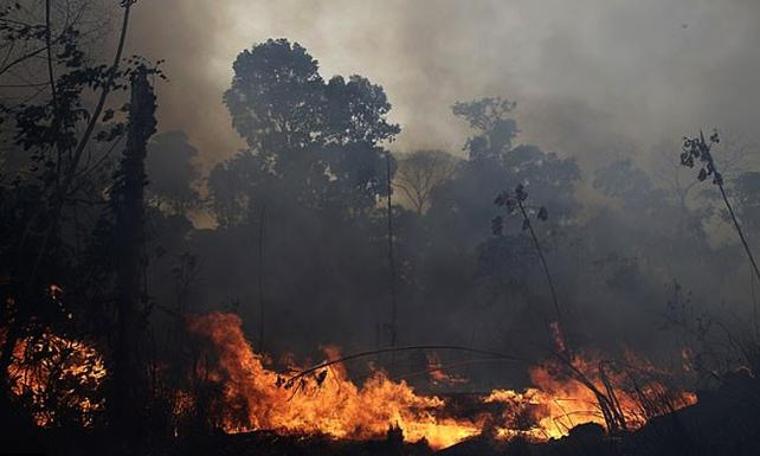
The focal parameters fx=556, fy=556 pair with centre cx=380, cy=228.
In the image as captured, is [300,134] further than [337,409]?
Yes

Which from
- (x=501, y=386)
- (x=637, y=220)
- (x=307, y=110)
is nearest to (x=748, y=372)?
(x=501, y=386)

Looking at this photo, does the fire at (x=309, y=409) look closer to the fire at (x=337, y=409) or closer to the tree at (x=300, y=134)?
the fire at (x=337, y=409)

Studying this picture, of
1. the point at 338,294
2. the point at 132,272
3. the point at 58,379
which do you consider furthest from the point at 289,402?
the point at 338,294

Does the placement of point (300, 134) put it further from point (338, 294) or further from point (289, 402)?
point (289, 402)

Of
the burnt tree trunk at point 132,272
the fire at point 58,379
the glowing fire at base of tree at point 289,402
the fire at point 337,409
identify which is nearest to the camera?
the fire at point 58,379

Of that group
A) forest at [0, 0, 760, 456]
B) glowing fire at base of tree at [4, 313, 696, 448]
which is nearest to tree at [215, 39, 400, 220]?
forest at [0, 0, 760, 456]

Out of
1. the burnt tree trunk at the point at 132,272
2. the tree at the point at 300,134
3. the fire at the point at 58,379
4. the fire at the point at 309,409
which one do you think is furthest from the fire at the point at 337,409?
the tree at the point at 300,134

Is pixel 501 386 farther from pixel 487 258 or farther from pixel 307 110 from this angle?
pixel 307 110

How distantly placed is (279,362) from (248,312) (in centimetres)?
742

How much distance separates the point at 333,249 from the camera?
4047cm

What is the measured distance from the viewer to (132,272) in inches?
583

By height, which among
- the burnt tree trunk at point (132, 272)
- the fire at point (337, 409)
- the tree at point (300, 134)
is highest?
the tree at point (300, 134)

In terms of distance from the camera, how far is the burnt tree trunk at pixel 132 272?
43.9 feet

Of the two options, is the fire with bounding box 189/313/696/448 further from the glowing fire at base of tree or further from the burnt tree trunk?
the burnt tree trunk
